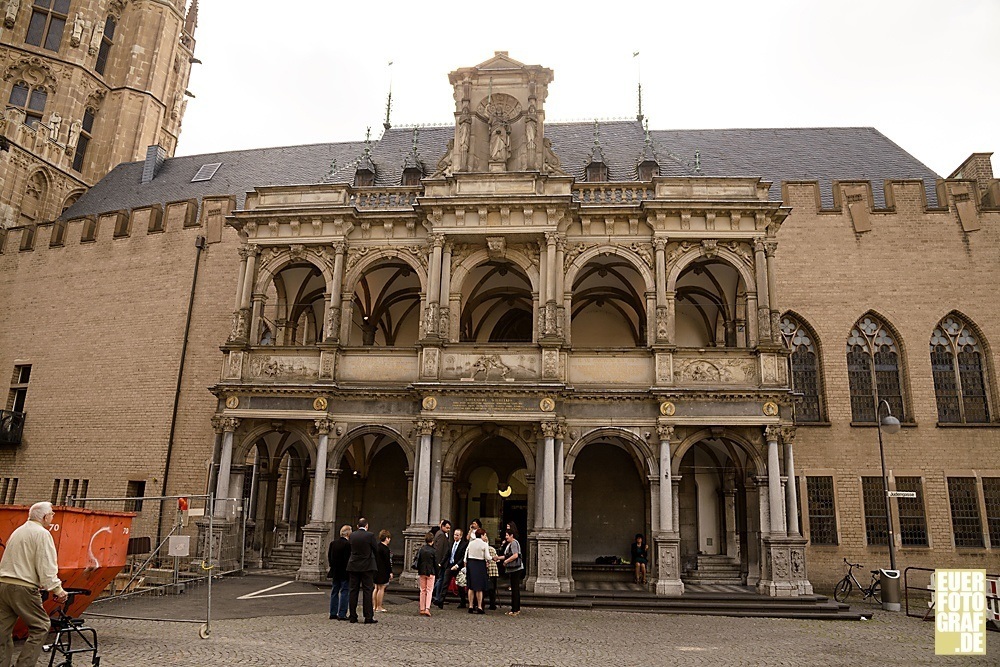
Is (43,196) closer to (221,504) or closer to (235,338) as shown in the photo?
(235,338)

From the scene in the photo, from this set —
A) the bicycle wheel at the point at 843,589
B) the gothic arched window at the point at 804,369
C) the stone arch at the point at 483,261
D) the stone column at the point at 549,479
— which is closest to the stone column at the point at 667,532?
the stone column at the point at 549,479

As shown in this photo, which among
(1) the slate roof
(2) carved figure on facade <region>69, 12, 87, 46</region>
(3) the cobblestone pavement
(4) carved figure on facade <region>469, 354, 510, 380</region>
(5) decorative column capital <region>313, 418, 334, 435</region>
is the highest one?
(2) carved figure on facade <region>69, 12, 87, 46</region>

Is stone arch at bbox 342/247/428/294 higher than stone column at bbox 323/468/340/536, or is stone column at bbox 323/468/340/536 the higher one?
stone arch at bbox 342/247/428/294

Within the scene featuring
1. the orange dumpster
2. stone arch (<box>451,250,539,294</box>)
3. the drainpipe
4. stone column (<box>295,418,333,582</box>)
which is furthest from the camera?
the drainpipe

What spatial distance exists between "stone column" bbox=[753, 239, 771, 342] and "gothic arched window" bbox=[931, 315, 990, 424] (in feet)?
23.4

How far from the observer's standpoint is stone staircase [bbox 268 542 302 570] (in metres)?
20.8

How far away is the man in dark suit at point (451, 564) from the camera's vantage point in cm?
1509

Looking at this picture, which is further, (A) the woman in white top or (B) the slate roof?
(B) the slate roof

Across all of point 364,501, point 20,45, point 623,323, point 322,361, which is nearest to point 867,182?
point 623,323

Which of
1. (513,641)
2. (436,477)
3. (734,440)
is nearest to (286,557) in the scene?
(436,477)

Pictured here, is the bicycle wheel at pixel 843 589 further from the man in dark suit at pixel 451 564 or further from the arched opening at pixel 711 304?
the man in dark suit at pixel 451 564

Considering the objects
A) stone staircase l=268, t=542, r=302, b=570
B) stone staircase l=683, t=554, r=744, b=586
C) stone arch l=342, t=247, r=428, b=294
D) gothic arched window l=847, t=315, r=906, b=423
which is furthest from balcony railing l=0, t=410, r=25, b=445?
gothic arched window l=847, t=315, r=906, b=423

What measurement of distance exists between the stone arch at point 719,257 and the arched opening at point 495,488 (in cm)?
752

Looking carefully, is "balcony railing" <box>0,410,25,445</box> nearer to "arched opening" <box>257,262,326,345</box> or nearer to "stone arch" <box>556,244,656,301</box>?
"arched opening" <box>257,262,326,345</box>
